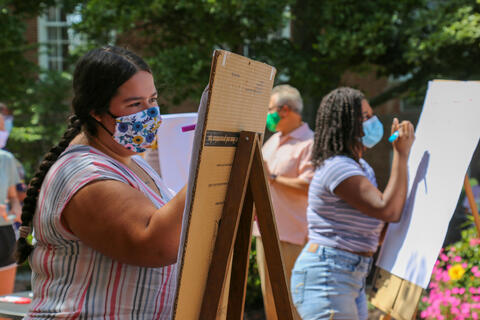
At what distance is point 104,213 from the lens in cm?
144

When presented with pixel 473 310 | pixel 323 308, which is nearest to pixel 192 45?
pixel 473 310

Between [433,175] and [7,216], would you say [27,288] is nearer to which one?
[7,216]

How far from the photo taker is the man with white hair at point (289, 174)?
4.43 meters

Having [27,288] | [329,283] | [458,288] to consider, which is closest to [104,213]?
[329,283]

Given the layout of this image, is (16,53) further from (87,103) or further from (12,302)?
(87,103)

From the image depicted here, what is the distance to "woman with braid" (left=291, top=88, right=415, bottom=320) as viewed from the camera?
2715mm

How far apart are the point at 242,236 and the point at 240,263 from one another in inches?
3.4

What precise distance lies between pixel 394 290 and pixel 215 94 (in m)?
1.90

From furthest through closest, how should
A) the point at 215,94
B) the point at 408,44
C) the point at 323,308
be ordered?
the point at 408,44, the point at 323,308, the point at 215,94

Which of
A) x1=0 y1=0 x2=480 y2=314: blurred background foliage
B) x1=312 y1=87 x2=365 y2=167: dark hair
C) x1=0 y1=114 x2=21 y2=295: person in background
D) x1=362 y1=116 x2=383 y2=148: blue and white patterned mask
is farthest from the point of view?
x1=0 y1=0 x2=480 y2=314: blurred background foliage

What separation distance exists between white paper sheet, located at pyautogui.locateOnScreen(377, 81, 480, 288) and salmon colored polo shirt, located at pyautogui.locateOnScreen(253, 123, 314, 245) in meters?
1.37

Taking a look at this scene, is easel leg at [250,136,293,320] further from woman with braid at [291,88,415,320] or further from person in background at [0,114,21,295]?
person in background at [0,114,21,295]

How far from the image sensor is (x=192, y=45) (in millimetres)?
8078

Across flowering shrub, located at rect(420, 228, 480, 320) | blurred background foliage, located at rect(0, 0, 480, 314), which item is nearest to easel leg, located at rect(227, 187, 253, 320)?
flowering shrub, located at rect(420, 228, 480, 320)
